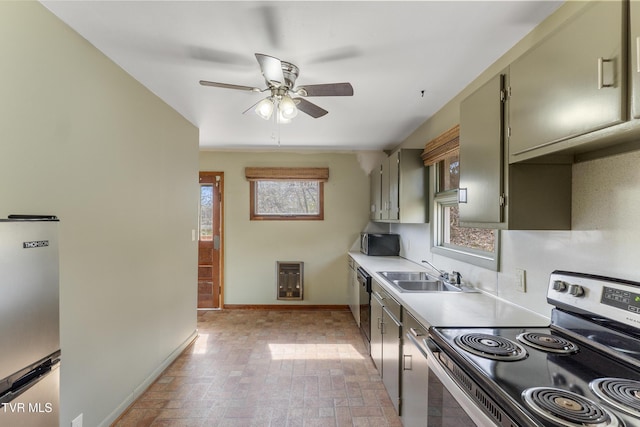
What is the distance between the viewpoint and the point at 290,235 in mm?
4867

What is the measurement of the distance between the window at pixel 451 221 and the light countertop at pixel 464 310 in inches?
10.9

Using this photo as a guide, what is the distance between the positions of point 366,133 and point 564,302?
9.55 feet

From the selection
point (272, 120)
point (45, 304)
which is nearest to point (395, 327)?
point (45, 304)

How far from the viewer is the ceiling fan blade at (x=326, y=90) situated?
190cm

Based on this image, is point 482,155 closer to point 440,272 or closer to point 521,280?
point 521,280

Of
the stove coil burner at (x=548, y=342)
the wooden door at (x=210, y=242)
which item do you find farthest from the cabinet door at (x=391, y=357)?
the wooden door at (x=210, y=242)

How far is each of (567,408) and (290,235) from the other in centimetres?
419

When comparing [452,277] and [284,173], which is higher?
[284,173]

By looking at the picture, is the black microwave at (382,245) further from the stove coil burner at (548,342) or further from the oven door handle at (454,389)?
the stove coil burner at (548,342)

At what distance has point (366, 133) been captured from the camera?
12.7 feet

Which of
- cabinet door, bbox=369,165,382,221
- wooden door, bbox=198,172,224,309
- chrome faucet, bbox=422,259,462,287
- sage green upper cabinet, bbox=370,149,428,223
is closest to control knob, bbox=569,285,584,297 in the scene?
chrome faucet, bbox=422,259,462,287

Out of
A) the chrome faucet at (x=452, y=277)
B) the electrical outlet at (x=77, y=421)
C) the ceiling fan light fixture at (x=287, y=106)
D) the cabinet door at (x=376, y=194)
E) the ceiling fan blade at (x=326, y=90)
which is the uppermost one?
the ceiling fan blade at (x=326, y=90)

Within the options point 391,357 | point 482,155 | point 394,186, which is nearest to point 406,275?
point 391,357

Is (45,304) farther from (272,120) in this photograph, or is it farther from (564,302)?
(272,120)
